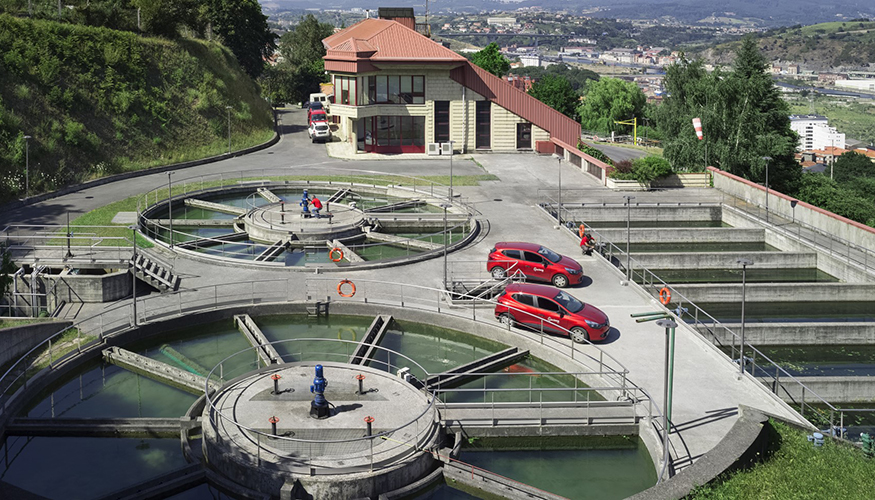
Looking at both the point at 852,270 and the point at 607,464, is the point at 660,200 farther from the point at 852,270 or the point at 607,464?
the point at 607,464

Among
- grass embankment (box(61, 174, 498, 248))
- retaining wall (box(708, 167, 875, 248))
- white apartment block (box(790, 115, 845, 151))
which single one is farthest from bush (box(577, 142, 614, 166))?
white apartment block (box(790, 115, 845, 151))

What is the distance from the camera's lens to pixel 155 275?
35438mm

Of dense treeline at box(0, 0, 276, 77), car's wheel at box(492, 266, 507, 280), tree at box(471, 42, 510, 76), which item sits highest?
dense treeline at box(0, 0, 276, 77)

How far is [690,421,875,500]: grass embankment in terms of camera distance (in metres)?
19.9

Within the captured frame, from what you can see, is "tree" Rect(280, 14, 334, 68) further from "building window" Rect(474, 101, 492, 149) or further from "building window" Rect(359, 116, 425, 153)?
"building window" Rect(474, 101, 492, 149)

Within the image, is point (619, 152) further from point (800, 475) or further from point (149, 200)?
point (800, 475)

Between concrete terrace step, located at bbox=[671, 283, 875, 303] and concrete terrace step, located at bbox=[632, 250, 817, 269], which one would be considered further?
concrete terrace step, located at bbox=[632, 250, 817, 269]

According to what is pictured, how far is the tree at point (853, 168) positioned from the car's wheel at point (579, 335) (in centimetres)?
8873

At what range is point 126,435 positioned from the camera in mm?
24828

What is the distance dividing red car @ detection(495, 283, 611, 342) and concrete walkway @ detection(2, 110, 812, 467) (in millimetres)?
809

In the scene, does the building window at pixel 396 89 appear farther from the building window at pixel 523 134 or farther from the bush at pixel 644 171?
the bush at pixel 644 171

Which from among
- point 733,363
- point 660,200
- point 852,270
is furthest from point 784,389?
point 660,200

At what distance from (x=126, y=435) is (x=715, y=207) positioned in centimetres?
3701

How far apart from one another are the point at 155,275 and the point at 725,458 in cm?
2354
